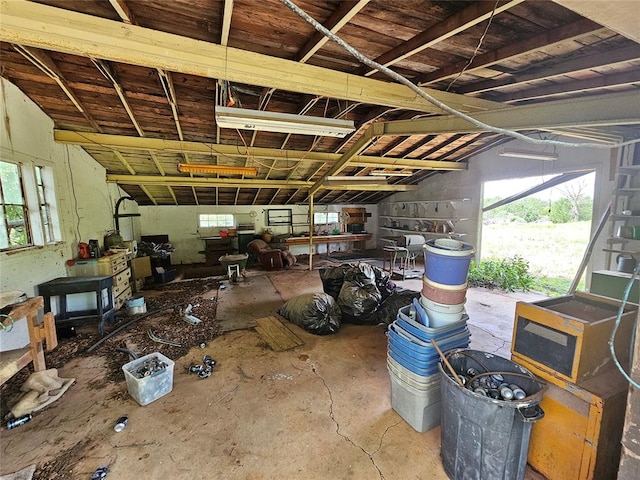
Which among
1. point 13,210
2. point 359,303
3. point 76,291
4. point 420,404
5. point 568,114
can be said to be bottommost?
point 420,404

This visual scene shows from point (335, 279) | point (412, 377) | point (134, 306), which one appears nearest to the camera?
point (412, 377)

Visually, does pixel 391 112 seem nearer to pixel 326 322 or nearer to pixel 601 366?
pixel 326 322

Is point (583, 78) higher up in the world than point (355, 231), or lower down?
higher up

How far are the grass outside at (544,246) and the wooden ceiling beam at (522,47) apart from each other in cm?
561

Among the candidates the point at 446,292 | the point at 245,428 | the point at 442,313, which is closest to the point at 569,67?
the point at 446,292

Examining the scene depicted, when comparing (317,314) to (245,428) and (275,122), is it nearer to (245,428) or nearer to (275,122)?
(245,428)

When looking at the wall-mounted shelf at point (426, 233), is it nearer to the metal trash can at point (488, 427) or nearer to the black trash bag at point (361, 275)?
the black trash bag at point (361, 275)

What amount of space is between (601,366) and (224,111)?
10.8 feet

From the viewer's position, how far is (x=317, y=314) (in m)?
3.69

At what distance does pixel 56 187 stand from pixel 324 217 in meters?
7.89

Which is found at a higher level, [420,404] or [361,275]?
[361,275]

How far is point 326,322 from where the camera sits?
367 cm

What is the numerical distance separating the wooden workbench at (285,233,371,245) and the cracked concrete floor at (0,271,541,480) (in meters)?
5.93

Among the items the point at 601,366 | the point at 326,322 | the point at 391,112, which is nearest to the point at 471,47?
the point at 391,112
